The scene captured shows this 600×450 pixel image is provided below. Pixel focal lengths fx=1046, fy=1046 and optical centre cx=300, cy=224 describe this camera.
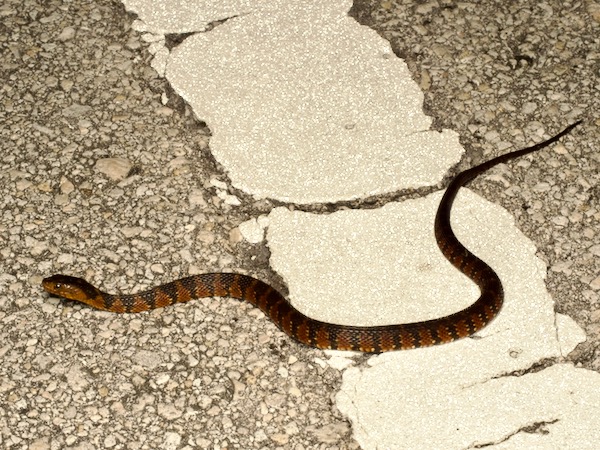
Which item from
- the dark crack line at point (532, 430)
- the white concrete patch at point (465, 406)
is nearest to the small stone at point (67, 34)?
the white concrete patch at point (465, 406)

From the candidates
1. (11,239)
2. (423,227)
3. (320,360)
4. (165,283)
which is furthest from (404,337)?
(11,239)

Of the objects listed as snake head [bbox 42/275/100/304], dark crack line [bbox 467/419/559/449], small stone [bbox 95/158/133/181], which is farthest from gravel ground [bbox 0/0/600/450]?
dark crack line [bbox 467/419/559/449]

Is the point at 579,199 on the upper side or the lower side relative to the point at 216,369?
upper

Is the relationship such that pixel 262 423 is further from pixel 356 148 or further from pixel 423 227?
pixel 356 148

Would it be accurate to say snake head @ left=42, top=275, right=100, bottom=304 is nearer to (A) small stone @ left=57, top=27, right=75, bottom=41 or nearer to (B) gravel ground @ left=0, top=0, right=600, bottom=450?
(B) gravel ground @ left=0, top=0, right=600, bottom=450

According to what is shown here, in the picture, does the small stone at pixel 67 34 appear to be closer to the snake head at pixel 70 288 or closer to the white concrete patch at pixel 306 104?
the white concrete patch at pixel 306 104

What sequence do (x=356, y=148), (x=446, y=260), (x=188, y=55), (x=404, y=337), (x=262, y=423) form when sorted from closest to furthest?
(x=262, y=423), (x=404, y=337), (x=446, y=260), (x=356, y=148), (x=188, y=55)
